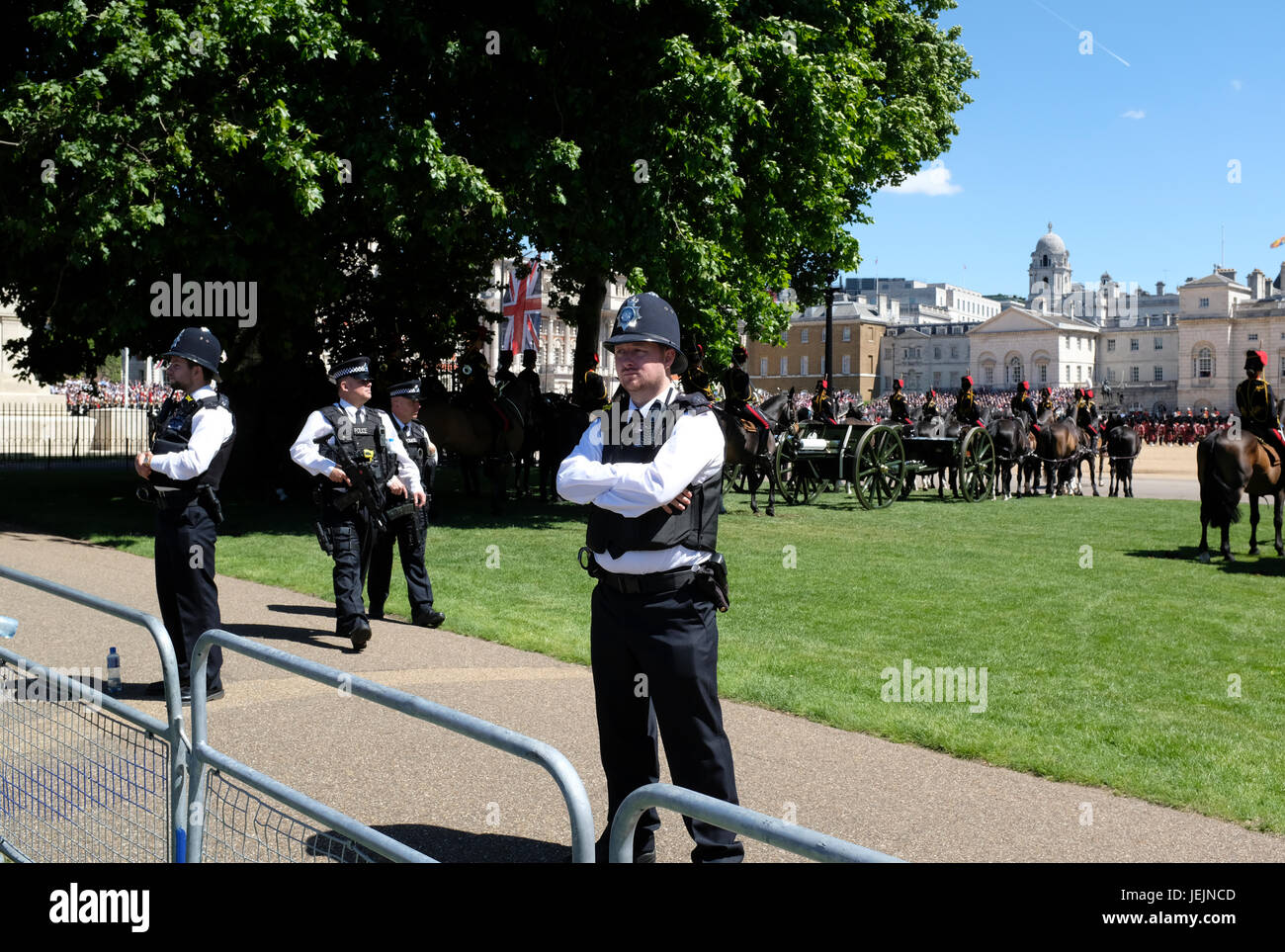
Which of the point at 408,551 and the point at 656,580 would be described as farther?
the point at 408,551

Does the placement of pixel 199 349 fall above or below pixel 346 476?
above

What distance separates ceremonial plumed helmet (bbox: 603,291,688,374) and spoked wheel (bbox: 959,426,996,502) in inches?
788

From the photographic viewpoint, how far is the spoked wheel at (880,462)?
20.8 metres

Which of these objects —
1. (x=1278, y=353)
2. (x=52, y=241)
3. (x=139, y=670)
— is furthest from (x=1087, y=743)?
(x=1278, y=353)

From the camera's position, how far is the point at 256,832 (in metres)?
3.95

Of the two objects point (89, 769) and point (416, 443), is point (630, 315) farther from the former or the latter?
point (416, 443)

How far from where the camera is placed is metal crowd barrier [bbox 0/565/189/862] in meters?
3.83

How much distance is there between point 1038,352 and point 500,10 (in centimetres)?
12639

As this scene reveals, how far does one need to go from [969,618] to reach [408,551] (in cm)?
488

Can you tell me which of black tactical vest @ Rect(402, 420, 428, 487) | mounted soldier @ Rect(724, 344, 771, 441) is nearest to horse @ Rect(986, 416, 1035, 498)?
mounted soldier @ Rect(724, 344, 771, 441)

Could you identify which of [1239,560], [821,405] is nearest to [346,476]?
[1239,560]

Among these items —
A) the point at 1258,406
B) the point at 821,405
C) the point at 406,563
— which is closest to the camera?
the point at 406,563

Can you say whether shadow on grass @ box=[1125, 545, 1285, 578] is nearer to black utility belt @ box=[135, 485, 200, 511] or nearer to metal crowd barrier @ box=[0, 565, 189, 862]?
black utility belt @ box=[135, 485, 200, 511]

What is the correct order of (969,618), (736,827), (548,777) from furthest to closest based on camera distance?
(969,618) < (548,777) < (736,827)
